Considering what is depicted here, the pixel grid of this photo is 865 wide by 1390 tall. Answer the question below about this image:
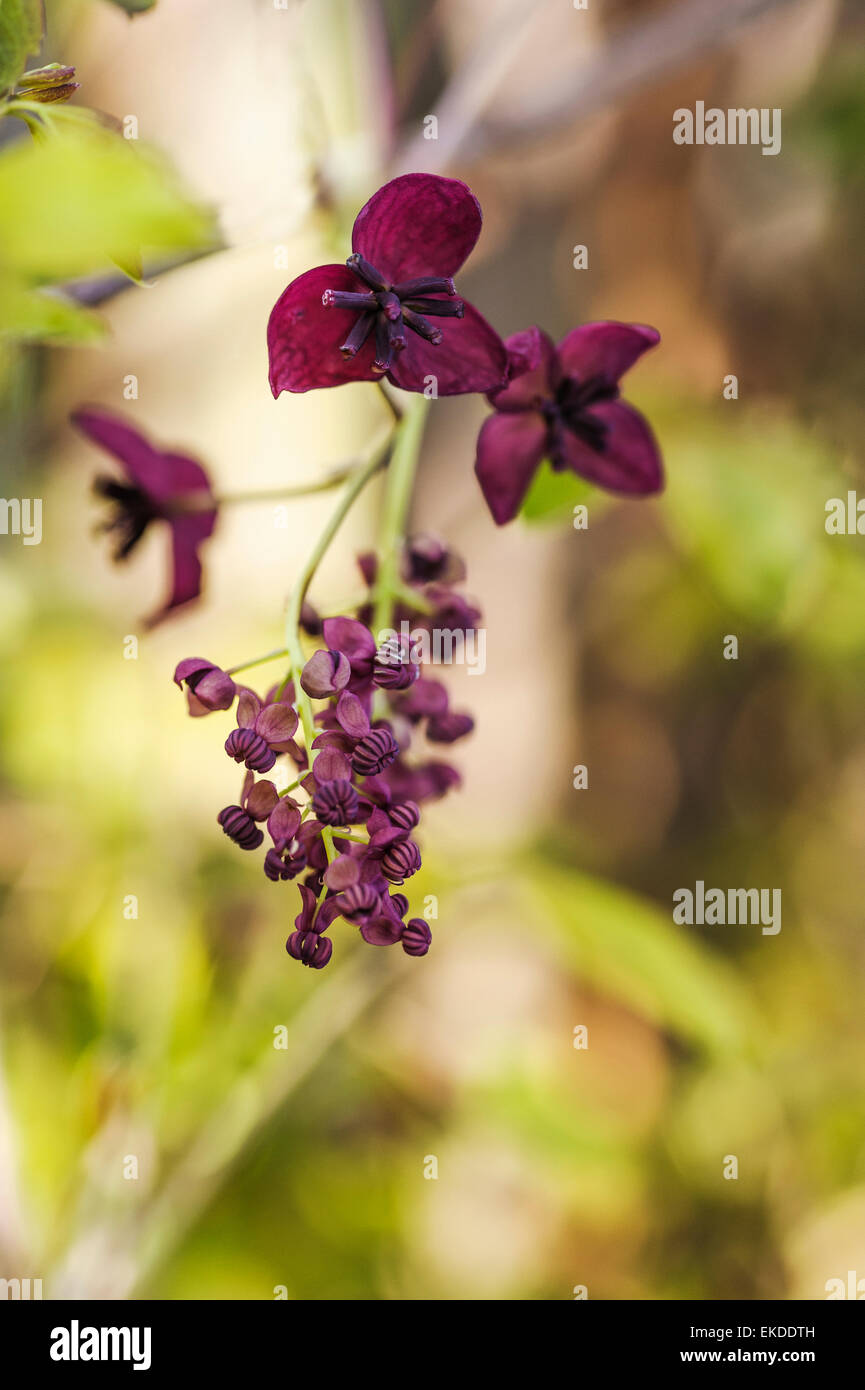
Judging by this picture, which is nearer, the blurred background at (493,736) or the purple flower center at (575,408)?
the purple flower center at (575,408)

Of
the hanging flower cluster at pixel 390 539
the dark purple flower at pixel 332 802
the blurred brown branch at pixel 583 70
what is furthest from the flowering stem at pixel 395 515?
the blurred brown branch at pixel 583 70

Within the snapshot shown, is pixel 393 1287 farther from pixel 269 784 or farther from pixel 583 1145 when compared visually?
pixel 269 784

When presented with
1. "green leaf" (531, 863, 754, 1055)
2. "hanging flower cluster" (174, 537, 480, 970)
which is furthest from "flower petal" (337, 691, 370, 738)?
"green leaf" (531, 863, 754, 1055)

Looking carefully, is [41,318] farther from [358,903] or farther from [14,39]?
[358,903]

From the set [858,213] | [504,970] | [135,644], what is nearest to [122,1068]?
[135,644]

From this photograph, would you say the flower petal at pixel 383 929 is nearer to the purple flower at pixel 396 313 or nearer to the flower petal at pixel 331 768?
the flower petal at pixel 331 768

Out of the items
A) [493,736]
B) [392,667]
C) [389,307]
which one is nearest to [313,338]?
[389,307]

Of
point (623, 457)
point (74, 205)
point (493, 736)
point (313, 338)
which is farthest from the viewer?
point (493, 736)
